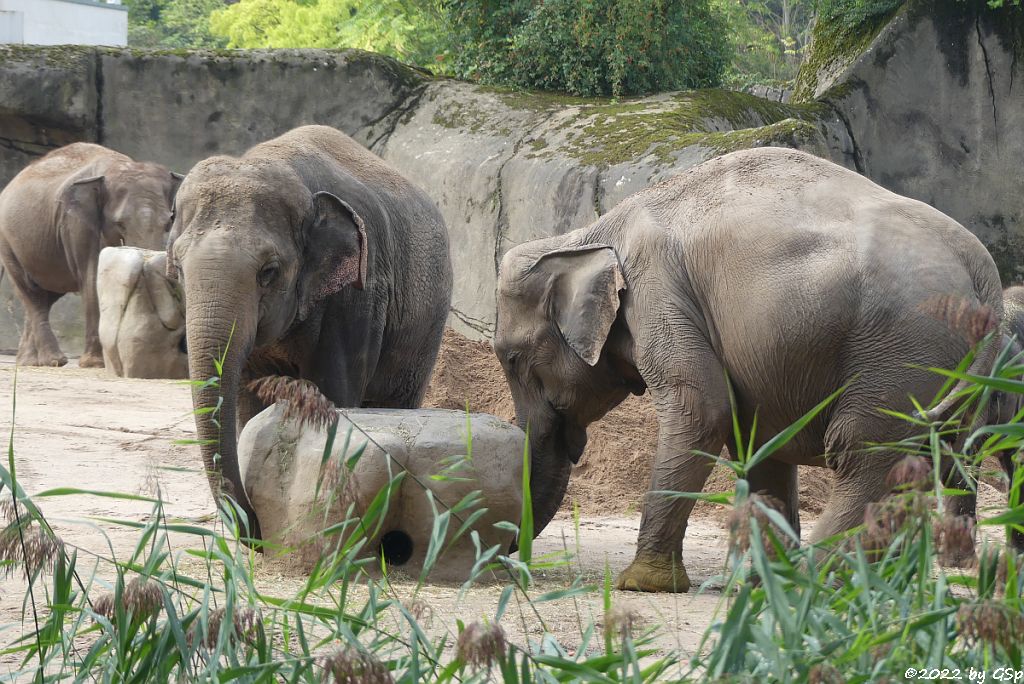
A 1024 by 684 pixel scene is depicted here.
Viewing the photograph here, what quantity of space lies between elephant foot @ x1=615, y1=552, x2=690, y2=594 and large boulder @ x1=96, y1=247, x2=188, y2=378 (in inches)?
242

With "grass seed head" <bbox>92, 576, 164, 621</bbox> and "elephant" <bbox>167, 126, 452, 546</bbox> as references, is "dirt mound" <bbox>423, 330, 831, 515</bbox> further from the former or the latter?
"grass seed head" <bbox>92, 576, 164, 621</bbox>

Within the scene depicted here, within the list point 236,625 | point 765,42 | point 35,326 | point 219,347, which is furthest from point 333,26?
point 236,625

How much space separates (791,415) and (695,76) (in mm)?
7248

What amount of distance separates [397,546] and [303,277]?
1.23 meters

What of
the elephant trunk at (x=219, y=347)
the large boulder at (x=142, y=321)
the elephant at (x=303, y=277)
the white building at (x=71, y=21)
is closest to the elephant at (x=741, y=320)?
the elephant at (x=303, y=277)

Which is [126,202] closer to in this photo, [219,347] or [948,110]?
[948,110]

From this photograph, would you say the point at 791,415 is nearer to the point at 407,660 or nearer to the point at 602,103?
the point at 407,660

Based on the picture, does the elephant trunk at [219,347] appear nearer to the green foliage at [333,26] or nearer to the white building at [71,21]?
the green foliage at [333,26]

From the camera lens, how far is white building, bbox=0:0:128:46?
31.5 metres

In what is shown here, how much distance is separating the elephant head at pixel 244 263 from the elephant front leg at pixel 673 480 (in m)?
1.39

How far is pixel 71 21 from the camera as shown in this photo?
32.3 meters

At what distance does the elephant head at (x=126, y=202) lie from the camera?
11609mm

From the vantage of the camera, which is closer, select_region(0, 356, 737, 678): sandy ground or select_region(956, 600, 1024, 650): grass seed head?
select_region(956, 600, 1024, 650): grass seed head

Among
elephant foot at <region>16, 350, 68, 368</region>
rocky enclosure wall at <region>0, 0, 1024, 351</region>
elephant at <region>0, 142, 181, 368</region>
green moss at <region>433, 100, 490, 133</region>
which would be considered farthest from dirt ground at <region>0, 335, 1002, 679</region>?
green moss at <region>433, 100, 490, 133</region>
